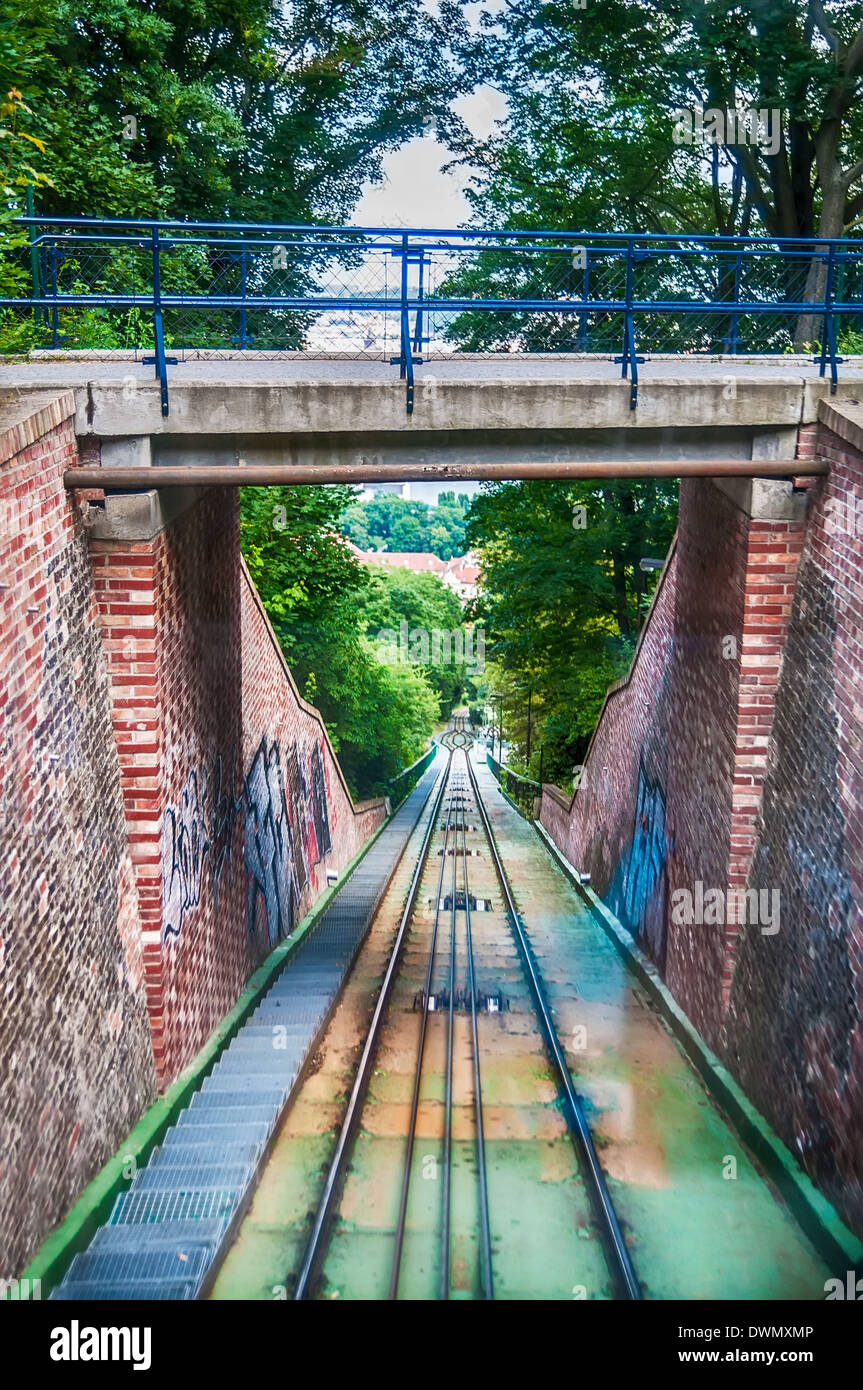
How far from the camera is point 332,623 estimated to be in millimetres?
24328

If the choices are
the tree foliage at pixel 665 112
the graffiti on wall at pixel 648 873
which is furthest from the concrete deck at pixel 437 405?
the tree foliage at pixel 665 112

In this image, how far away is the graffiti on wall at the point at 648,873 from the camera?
11.0 meters

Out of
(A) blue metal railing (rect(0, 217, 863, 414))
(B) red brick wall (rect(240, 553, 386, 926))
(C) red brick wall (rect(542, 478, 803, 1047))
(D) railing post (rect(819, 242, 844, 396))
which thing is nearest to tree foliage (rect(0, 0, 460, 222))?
(A) blue metal railing (rect(0, 217, 863, 414))

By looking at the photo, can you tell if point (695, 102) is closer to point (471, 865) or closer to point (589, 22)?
point (589, 22)

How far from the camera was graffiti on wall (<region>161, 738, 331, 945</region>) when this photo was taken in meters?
8.27

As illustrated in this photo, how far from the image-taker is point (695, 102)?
58.9 feet

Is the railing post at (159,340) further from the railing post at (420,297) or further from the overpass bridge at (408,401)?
the railing post at (420,297)

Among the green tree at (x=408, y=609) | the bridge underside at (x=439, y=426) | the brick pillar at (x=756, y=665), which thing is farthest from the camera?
the green tree at (x=408, y=609)

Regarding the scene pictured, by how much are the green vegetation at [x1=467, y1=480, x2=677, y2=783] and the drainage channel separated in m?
13.0

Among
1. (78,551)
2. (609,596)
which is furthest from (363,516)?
(78,551)

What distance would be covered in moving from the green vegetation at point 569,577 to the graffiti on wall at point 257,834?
7.84 metres

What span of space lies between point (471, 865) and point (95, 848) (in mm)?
15368

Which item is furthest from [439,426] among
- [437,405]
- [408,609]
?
[408,609]

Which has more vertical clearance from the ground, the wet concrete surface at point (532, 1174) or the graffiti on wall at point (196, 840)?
the graffiti on wall at point (196, 840)
